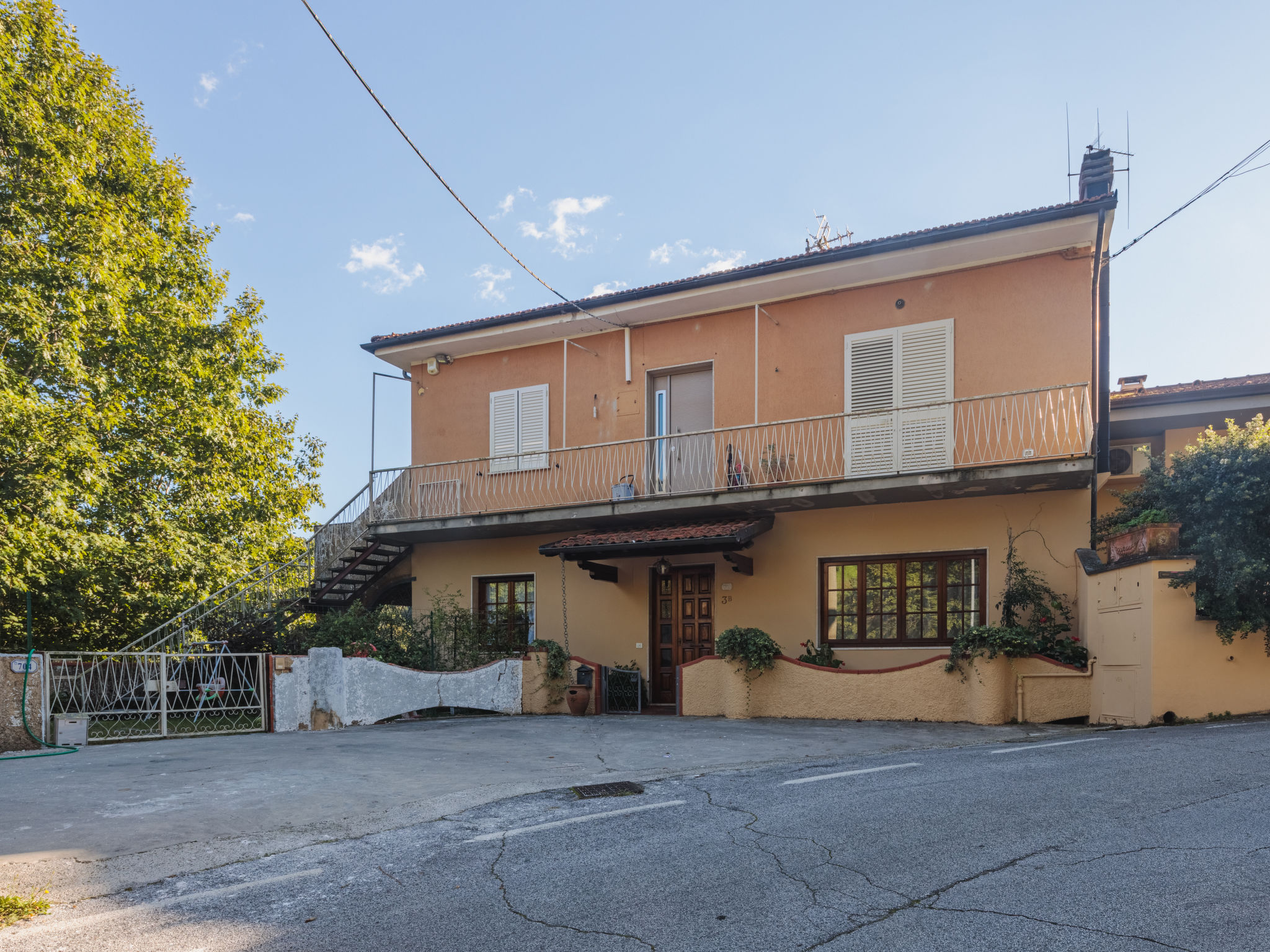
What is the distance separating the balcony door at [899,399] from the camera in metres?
13.5

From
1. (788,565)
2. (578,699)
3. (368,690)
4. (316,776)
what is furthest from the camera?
(788,565)

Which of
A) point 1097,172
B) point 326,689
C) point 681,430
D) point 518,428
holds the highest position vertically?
point 1097,172

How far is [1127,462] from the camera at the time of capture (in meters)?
13.8

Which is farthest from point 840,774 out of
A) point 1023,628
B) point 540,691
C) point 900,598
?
point 540,691

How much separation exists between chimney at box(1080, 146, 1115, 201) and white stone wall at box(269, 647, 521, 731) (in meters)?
10.9

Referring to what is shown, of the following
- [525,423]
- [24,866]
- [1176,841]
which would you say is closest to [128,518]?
[525,423]

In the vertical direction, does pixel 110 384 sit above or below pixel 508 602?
above

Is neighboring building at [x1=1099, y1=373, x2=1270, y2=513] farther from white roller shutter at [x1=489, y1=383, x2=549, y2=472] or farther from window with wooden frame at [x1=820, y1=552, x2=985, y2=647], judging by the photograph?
white roller shutter at [x1=489, y1=383, x2=549, y2=472]

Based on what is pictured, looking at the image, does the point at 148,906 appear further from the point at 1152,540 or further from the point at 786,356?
the point at 786,356

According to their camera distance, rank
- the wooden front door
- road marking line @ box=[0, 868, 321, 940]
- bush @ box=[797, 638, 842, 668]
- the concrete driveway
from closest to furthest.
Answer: road marking line @ box=[0, 868, 321, 940]
the concrete driveway
bush @ box=[797, 638, 842, 668]
the wooden front door

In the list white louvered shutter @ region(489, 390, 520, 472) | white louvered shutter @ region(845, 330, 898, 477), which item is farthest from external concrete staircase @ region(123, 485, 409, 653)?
white louvered shutter @ region(845, 330, 898, 477)

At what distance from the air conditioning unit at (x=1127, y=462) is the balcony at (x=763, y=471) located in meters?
1.51

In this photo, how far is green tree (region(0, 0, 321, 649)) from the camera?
13.8 meters

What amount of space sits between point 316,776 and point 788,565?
8167 mm
